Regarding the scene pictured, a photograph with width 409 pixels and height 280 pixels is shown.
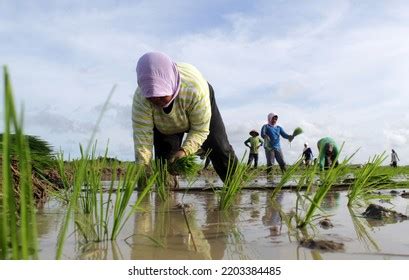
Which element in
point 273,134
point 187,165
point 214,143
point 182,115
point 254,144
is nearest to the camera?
point 187,165

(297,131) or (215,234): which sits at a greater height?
(297,131)

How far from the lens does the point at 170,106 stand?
3.16m

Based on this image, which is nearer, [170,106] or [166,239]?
[166,239]

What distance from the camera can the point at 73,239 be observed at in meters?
1.62

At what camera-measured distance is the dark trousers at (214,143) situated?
11.7 feet

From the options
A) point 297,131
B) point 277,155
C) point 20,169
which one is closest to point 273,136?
point 277,155

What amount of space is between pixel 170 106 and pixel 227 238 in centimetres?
169

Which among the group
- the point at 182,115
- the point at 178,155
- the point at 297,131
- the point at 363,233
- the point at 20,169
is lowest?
the point at 363,233

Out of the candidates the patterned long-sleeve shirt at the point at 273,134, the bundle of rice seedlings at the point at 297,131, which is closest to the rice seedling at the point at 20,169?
the bundle of rice seedlings at the point at 297,131

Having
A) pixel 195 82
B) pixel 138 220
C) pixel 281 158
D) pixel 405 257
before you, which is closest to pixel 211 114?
pixel 195 82

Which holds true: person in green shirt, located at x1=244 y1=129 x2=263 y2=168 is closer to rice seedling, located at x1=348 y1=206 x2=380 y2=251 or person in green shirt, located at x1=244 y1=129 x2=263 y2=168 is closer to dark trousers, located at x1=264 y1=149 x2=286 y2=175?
dark trousers, located at x1=264 y1=149 x2=286 y2=175

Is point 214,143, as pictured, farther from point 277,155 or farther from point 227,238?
point 277,155
